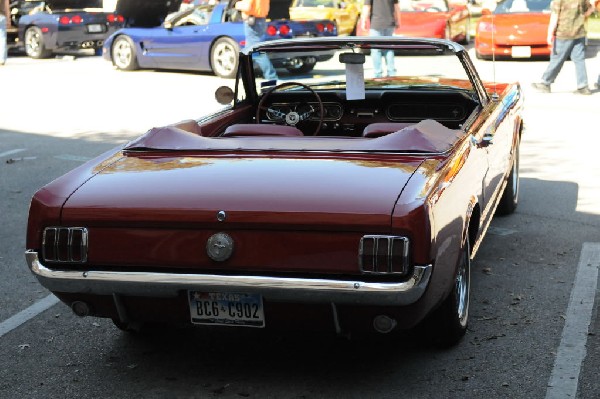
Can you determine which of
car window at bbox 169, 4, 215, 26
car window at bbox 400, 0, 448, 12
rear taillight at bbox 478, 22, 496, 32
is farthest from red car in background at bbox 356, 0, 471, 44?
car window at bbox 169, 4, 215, 26

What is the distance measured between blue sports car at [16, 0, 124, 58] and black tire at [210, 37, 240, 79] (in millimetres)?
5898

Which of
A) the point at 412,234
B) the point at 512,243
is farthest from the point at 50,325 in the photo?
the point at 512,243

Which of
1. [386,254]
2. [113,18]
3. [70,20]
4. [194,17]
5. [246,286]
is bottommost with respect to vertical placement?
[113,18]

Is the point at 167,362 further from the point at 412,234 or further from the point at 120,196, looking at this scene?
the point at 412,234

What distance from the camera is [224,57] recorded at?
1836cm

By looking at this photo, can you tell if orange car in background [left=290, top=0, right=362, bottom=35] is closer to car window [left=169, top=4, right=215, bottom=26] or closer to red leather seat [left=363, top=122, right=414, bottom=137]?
car window [left=169, top=4, right=215, bottom=26]

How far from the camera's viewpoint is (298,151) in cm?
507

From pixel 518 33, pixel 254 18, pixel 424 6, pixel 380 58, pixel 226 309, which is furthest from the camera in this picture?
pixel 424 6

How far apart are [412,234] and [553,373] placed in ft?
3.47

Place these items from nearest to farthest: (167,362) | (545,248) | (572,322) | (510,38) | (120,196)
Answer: (120,196) → (167,362) → (572,322) → (545,248) → (510,38)

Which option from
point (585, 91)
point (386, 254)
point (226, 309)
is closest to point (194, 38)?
point (585, 91)

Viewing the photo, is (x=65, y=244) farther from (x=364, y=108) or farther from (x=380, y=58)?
(x=380, y=58)

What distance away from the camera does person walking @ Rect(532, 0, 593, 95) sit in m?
14.9

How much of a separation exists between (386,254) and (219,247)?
0.66 m
